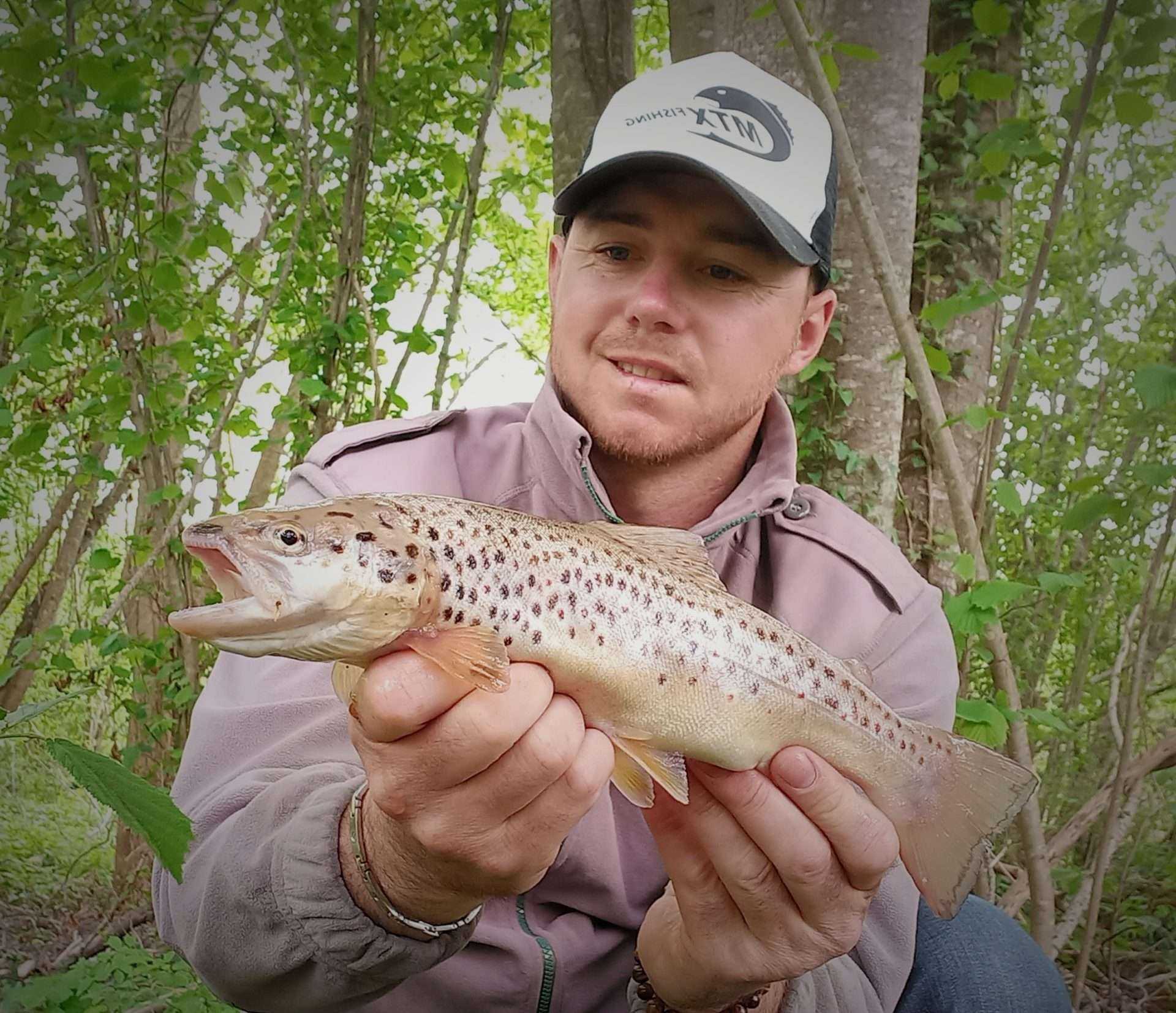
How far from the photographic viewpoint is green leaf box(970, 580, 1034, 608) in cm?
272

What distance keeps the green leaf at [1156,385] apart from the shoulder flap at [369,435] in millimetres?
1923

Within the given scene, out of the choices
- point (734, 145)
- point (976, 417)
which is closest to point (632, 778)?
point (734, 145)

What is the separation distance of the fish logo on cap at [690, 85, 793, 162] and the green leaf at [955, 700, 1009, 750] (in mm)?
1839

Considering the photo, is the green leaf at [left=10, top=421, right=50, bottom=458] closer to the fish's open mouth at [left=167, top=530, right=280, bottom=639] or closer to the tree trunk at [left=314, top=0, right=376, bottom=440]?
the tree trunk at [left=314, top=0, right=376, bottom=440]

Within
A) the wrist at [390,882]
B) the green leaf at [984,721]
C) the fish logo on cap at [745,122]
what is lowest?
the wrist at [390,882]

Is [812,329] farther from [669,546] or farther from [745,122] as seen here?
[669,546]

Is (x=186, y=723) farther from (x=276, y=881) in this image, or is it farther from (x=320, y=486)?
(x=276, y=881)

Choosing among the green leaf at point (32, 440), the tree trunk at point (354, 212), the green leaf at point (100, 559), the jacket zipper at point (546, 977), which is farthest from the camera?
the tree trunk at point (354, 212)

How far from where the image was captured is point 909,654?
2.34 metres

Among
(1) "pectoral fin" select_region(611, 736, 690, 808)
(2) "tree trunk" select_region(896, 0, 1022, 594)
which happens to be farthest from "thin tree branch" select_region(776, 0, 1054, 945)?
(1) "pectoral fin" select_region(611, 736, 690, 808)

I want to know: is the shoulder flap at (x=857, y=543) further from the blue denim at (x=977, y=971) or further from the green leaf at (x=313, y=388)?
the green leaf at (x=313, y=388)

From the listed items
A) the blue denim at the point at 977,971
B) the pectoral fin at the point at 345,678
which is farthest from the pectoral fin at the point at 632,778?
the blue denim at the point at 977,971

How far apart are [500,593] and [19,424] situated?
19.2ft

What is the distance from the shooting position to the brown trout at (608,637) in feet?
3.96
